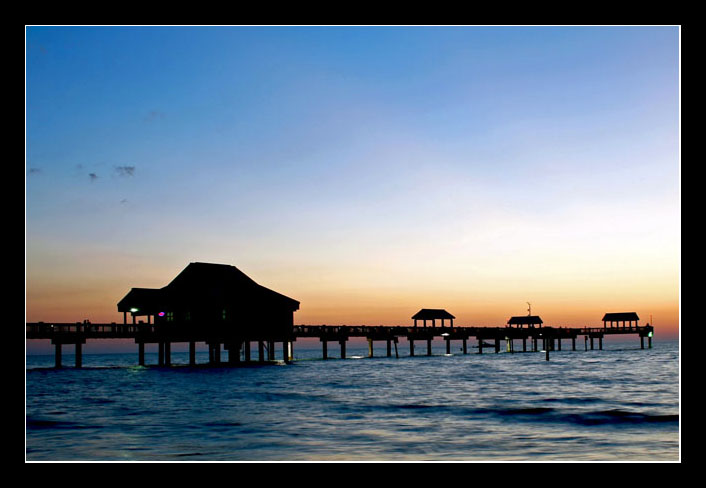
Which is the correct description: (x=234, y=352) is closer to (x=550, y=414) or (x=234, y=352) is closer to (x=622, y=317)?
(x=550, y=414)

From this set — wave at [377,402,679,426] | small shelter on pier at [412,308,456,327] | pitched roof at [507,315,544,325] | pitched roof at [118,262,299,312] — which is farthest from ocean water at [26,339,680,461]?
A: pitched roof at [507,315,544,325]

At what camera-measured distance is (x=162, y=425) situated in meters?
28.9

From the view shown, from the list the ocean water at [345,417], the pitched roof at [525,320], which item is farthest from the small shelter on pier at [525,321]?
the ocean water at [345,417]

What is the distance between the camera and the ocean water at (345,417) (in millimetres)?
22438

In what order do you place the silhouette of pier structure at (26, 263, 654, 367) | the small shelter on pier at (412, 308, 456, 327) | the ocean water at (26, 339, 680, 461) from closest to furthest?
the ocean water at (26, 339, 680, 461), the silhouette of pier structure at (26, 263, 654, 367), the small shelter on pier at (412, 308, 456, 327)

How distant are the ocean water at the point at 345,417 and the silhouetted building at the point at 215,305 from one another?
4273 millimetres

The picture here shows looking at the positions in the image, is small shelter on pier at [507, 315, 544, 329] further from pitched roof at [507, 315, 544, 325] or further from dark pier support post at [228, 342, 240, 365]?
dark pier support post at [228, 342, 240, 365]

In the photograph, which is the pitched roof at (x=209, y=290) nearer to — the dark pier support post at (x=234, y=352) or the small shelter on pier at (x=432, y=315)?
the dark pier support post at (x=234, y=352)

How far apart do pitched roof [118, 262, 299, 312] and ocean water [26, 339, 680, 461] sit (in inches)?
245

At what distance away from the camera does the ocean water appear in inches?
883
